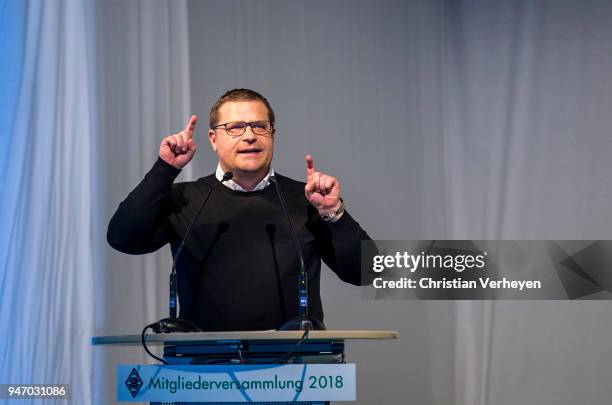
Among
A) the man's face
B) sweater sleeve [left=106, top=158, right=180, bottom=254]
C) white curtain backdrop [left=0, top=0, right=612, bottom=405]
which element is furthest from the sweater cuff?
white curtain backdrop [left=0, top=0, right=612, bottom=405]

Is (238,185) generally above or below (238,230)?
above

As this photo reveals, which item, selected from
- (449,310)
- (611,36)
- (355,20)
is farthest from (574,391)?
(355,20)

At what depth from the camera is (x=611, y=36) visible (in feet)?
13.4

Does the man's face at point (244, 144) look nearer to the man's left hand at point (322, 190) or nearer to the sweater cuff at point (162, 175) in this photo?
the sweater cuff at point (162, 175)

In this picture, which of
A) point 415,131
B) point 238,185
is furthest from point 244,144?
point 415,131

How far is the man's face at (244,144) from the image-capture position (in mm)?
2535

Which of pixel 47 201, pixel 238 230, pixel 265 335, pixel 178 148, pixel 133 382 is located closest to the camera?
pixel 265 335

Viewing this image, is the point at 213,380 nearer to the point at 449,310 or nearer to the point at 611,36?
the point at 449,310

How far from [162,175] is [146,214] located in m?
0.13

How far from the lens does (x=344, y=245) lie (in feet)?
7.78

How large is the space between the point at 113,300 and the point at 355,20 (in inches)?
74.8

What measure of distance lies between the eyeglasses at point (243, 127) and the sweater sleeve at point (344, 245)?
335 millimetres

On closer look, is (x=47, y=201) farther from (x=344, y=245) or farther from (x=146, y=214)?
(x=344, y=245)

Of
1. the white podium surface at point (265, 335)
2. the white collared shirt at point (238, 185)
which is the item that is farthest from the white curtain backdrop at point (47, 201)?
the white podium surface at point (265, 335)
